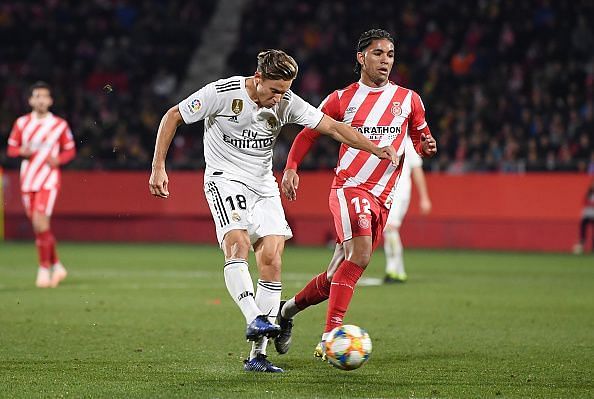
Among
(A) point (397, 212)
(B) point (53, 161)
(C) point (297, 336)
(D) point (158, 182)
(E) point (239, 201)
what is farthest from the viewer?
(A) point (397, 212)

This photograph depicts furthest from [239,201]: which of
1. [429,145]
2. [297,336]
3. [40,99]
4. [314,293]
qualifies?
[40,99]

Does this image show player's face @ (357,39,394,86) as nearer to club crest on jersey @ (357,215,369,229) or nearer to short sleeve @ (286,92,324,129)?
short sleeve @ (286,92,324,129)

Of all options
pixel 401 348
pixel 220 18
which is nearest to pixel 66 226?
pixel 220 18

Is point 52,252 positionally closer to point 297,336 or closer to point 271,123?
point 297,336

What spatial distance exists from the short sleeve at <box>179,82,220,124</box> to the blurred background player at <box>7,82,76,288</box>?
6.72m

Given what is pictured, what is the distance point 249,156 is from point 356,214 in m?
1.00

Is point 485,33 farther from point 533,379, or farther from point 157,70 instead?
point 533,379

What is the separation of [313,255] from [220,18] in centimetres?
1221

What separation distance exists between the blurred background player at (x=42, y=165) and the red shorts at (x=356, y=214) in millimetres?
6305

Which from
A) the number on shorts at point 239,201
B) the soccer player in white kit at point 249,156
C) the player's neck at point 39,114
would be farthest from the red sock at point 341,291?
the player's neck at point 39,114

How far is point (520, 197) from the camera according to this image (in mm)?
21344

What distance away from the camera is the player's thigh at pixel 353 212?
316 inches

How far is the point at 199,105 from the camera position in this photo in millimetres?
7258

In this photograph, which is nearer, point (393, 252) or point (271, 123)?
point (271, 123)
